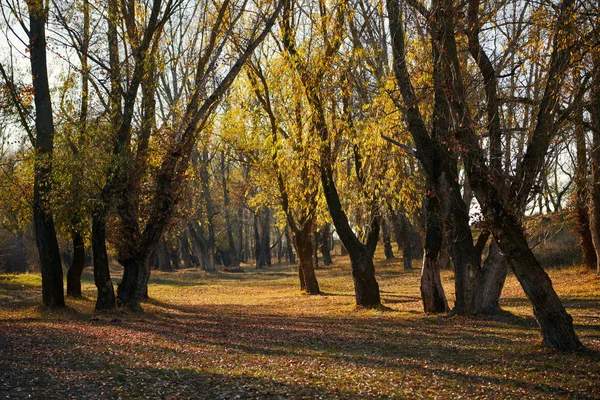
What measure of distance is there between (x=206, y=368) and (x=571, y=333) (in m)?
6.03

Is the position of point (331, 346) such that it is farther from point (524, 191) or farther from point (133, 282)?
point (133, 282)

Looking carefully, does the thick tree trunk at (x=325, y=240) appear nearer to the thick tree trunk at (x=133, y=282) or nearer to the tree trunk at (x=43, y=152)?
the thick tree trunk at (x=133, y=282)

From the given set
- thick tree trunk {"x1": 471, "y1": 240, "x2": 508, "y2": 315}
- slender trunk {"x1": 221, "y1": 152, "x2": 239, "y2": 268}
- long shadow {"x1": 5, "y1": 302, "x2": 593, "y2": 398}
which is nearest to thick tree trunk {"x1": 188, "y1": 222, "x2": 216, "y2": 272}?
slender trunk {"x1": 221, "y1": 152, "x2": 239, "y2": 268}

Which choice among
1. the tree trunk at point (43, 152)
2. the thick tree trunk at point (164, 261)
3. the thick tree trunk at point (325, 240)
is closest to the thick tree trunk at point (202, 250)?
the thick tree trunk at point (164, 261)

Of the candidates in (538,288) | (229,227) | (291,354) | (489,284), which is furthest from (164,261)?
(538,288)

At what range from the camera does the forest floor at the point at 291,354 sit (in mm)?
8719

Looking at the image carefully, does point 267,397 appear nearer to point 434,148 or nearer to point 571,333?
point 571,333

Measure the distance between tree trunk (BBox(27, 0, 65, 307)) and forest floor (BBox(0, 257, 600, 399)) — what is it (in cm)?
93

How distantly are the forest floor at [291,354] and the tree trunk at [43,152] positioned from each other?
3.06 feet

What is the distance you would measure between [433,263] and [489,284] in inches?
76.2

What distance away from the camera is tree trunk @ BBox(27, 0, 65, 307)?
61.3 ft

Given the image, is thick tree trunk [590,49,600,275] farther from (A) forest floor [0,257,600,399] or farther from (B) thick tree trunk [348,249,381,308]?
(B) thick tree trunk [348,249,381,308]

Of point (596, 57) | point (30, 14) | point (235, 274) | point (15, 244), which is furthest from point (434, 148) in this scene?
point (15, 244)

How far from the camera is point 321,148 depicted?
65.3 feet
